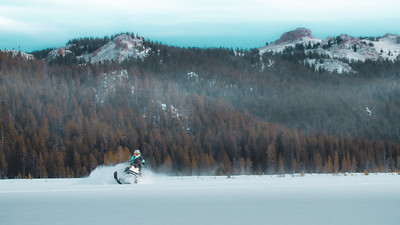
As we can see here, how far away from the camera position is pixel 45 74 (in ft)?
447

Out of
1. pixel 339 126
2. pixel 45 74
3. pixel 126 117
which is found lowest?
pixel 339 126

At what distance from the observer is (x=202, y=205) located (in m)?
17.8

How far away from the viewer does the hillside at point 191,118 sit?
80938 millimetres

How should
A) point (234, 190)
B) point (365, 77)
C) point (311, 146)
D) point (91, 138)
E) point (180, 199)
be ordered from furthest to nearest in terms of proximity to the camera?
point (365, 77), point (311, 146), point (91, 138), point (234, 190), point (180, 199)

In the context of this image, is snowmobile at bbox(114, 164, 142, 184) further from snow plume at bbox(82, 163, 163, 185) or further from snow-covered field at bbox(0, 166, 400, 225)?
snow-covered field at bbox(0, 166, 400, 225)

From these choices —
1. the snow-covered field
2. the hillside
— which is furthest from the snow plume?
the hillside

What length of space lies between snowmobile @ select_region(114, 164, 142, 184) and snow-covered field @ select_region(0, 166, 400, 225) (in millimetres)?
2464

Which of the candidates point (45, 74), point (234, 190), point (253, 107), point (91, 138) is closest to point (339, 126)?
point (253, 107)

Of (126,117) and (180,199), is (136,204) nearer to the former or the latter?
(180,199)

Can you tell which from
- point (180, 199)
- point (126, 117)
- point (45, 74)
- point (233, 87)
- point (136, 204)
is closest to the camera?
point (136, 204)

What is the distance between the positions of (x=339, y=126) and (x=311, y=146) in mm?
51267

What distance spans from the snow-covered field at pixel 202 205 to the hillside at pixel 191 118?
168 ft

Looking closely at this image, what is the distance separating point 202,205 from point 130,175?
11902 millimetres

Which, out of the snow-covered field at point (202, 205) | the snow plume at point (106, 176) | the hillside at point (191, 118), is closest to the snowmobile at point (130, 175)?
the snow plume at point (106, 176)
